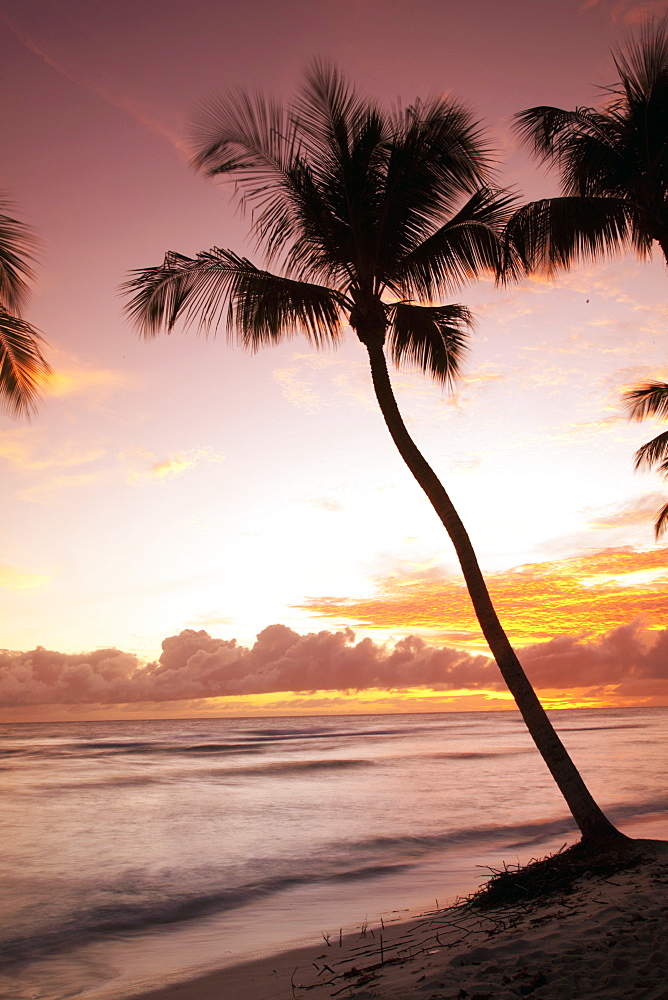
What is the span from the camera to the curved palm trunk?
20.8 ft

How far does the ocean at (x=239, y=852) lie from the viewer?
7.68 metres

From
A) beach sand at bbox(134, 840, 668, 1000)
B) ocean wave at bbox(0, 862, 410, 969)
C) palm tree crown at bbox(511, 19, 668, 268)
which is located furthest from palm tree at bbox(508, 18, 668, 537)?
ocean wave at bbox(0, 862, 410, 969)

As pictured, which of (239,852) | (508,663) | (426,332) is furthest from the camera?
(239,852)

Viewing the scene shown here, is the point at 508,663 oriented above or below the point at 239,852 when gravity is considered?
above

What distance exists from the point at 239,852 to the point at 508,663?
9258 mm

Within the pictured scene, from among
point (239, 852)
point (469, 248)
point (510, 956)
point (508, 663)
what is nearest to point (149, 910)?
point (239, 852)

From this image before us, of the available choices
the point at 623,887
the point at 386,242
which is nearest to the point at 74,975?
the point at 623,887

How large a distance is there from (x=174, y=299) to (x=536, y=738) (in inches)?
262

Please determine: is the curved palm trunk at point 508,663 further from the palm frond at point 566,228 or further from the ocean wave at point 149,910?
the ocean wave at point 149,910

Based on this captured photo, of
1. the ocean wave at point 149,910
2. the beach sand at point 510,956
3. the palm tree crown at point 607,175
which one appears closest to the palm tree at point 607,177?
the palm tree crown at point 607,175

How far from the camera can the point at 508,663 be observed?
6602 millimetres

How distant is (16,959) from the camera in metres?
7.53

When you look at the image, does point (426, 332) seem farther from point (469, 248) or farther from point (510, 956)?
point (510, 956)

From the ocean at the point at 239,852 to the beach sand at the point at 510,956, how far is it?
1277 mm
